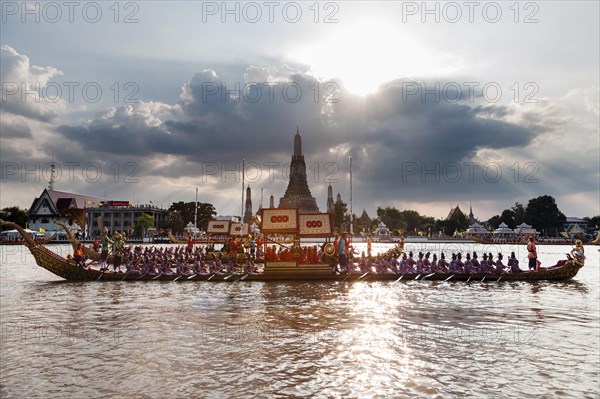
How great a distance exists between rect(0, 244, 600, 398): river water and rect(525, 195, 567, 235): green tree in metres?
116

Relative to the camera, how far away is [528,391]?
7840 millimetres

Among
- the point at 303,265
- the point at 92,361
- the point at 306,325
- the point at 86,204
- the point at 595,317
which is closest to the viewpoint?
the point at 92,361

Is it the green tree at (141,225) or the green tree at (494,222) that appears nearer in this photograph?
the green tree at (141,225)

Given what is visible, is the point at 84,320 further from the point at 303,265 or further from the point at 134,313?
the point at 303,265

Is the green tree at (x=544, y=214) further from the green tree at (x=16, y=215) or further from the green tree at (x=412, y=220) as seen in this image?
the green tree at (x=16, y=215)

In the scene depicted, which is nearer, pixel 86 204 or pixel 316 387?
pixel 316 387

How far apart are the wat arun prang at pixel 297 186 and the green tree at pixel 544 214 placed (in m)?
64.5

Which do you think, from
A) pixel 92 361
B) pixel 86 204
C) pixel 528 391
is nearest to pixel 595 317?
pixel 528 391

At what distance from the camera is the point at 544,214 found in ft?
392

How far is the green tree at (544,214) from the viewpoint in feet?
391

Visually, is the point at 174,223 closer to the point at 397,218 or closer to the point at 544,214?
the point at 397,218

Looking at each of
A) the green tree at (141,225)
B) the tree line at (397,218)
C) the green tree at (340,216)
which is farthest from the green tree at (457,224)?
the green tree at (141,225)

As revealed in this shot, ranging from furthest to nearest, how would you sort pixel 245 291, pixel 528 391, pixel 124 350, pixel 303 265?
1. pixel 303 265
2. pixel 245 291
3. pixel 124 350
4. pixel 528 391

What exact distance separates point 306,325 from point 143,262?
16051 mm
